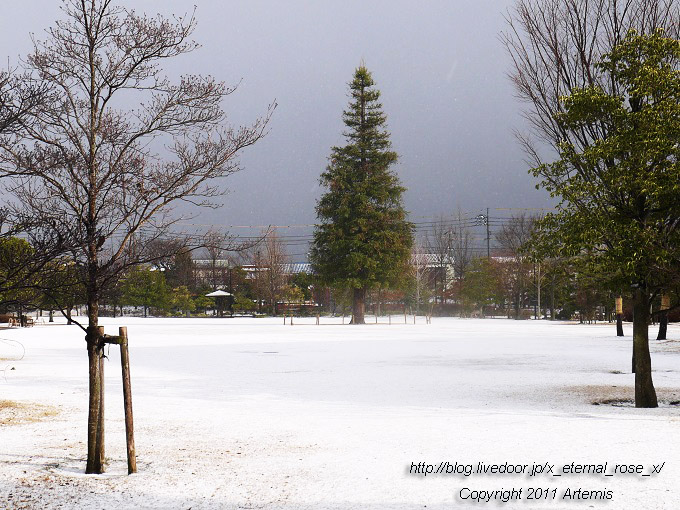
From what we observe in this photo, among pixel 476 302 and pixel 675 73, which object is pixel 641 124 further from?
pixel 476 302

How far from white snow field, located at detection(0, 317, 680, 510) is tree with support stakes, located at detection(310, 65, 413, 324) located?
31179 millimetres

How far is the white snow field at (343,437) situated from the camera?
22.3ft

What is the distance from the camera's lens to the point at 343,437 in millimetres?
9359

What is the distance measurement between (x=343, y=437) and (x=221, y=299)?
60.9 m

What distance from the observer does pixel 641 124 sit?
37.4ft

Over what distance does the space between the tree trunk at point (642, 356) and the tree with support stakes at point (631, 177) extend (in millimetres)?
18

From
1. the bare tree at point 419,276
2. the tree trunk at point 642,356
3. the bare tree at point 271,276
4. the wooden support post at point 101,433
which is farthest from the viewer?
the bare tree at point 419,276

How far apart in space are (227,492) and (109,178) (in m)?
4.20

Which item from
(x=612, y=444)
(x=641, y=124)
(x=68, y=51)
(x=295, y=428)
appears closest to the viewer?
(x=612, y=444)

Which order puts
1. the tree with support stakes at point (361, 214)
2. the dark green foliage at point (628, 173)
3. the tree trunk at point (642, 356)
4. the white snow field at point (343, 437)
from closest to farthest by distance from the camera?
the white snow field at point (343, 437) < the dark green foliage at point (628, 173) < the tree trunk at point (642, 356) < the tree with support stakes at point (361, 214)

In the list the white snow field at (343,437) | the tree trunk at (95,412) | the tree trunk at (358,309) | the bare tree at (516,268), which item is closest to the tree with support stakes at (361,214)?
the tree trunk at (358,309)

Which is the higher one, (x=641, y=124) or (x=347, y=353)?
(x=641, y=124)

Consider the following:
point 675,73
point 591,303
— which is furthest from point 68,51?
point 591,303

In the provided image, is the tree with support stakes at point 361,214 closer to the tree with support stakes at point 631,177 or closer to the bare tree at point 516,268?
the bare tree at point 516,268
